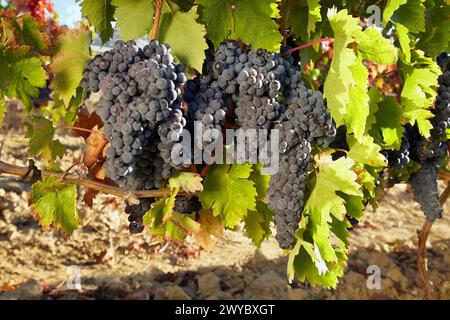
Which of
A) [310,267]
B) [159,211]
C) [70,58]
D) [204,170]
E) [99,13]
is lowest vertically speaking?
[310,267]

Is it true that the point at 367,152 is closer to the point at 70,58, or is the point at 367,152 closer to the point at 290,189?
the point at 290,189

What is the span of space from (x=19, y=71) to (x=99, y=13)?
26 cm

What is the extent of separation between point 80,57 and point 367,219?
4289 mm

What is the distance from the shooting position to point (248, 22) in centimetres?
108

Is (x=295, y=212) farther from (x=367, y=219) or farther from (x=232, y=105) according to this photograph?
(x=367, y=219)

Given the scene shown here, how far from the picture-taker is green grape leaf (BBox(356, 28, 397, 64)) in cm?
104

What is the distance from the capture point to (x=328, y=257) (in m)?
1.14

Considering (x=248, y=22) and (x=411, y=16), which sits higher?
(x=411, y=16)

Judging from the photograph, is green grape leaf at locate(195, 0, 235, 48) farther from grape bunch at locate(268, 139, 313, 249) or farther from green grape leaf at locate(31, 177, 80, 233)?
green grape leaf at locate(31, 177, 80, 233)

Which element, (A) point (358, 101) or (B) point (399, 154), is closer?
(A) point (358, 101)

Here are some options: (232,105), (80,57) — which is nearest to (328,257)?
(232,105)

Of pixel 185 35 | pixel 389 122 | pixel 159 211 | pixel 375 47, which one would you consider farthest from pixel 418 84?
pixel 159 211

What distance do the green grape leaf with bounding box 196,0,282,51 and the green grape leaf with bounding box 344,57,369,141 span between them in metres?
0.18

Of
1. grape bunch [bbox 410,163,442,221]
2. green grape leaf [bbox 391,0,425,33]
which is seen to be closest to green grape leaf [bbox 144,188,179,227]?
green grape leaf [bbox 391,0,425,33]
